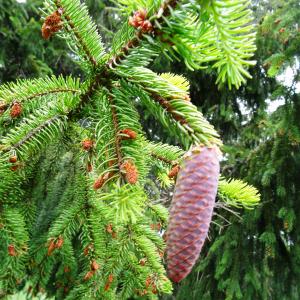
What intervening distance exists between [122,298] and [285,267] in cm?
201

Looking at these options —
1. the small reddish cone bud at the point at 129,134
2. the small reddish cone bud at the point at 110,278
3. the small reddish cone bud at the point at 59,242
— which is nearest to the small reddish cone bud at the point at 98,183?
the small reddish cone bud at the point at 129,134

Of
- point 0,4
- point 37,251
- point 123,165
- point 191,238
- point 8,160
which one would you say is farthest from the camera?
point 0,4

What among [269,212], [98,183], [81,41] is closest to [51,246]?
[98,183]

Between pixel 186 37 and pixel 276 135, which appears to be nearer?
pixel 186 37

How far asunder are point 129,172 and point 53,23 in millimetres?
373

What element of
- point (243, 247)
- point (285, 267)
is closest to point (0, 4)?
point (243, 247)

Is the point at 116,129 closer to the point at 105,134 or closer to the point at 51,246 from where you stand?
the point at 105,134

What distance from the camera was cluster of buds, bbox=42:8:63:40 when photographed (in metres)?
0.81

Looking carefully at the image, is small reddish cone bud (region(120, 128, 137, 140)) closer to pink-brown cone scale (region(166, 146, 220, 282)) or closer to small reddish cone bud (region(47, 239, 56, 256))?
pink-brown cone scale (region(166, 146, 220, 282))

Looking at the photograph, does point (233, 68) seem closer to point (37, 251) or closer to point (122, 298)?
point (37, 251)

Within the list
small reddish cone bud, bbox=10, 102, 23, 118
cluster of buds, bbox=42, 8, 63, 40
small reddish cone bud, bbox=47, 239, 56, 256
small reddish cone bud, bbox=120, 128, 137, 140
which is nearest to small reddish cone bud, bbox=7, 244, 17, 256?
small reddish cone bud, bbox=47, 239, 56, 256

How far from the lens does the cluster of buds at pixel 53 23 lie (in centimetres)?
81

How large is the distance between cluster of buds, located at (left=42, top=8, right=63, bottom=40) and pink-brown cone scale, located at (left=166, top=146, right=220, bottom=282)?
1.42 feet

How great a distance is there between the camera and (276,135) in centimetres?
301
